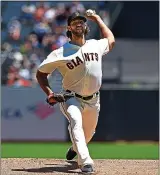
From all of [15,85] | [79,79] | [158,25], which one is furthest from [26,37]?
[79,79]

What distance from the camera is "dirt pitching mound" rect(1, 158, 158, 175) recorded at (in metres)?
5.83

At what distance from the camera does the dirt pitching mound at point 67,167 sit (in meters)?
5.83

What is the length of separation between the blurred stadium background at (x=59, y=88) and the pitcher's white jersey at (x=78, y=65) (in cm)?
574

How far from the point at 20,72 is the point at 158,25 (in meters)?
4.93

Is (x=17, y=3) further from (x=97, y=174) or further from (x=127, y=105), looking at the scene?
(x=97, y=174)

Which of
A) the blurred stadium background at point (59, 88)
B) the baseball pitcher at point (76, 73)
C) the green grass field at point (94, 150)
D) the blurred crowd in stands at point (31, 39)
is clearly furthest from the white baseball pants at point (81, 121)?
the blurred crowd in stands at point (31, 39)

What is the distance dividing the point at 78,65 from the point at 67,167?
117 centimetres

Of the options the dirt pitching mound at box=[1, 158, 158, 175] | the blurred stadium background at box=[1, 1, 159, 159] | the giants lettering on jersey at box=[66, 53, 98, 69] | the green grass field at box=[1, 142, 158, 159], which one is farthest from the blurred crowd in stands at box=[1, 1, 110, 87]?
the giants lettering on jersey at box=[66, 53, 98, 69]

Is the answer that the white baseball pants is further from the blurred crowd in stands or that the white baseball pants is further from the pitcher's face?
the blurred crowd in stands

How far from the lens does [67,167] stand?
247 inches

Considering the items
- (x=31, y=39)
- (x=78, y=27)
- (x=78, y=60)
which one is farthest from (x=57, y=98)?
(x=31, y=39)

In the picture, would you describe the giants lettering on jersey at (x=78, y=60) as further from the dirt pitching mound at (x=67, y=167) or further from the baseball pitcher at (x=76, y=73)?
the dirt pitching mound at (x=67, y=167)

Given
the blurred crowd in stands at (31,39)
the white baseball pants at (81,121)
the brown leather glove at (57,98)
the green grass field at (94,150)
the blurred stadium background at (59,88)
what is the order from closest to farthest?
the white baseball pants at (81,121)
the brown leather glove at (57,98)
the green grass field at (94,150)
the blurred stadium background at (59,88)
the blurred crowd in stands at (31,39)

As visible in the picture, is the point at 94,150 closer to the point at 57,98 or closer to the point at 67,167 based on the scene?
the point at 67,167
